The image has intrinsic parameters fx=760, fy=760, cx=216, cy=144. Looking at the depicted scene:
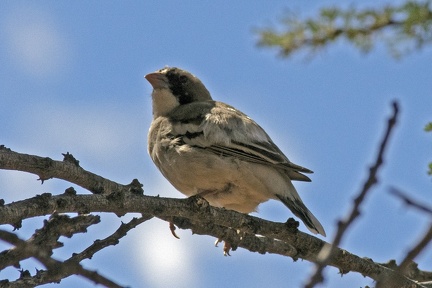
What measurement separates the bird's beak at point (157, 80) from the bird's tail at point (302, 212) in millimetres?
2756

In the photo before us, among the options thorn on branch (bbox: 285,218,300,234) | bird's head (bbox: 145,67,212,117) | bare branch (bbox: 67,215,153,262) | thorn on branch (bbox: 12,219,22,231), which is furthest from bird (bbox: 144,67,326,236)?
thorn on branch (bbox: 12,219,22,231)

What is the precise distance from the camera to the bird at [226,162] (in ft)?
23.3

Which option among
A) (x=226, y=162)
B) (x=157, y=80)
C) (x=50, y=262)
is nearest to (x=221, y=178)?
(x=226, y=162)

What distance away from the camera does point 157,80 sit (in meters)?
9.45

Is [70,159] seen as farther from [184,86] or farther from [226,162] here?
[184,86]

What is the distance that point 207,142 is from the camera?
7.34m

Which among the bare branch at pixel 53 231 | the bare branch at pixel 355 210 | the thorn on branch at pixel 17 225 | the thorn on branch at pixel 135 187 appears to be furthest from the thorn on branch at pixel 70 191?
the bare branch at pixel 355 210

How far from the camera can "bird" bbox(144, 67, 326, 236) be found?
7.11 m

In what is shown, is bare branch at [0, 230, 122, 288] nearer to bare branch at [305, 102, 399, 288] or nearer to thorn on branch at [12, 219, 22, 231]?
bare branch at [305, 102, 399, 288]

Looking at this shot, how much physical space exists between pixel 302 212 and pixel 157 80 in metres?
3.26

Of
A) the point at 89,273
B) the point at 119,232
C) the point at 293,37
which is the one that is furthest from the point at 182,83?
the point at 89,273

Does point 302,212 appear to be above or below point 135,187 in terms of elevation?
above

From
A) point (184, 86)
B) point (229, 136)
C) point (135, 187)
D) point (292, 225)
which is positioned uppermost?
point (184, 86)

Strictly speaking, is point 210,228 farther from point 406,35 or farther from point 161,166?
point 406,35
